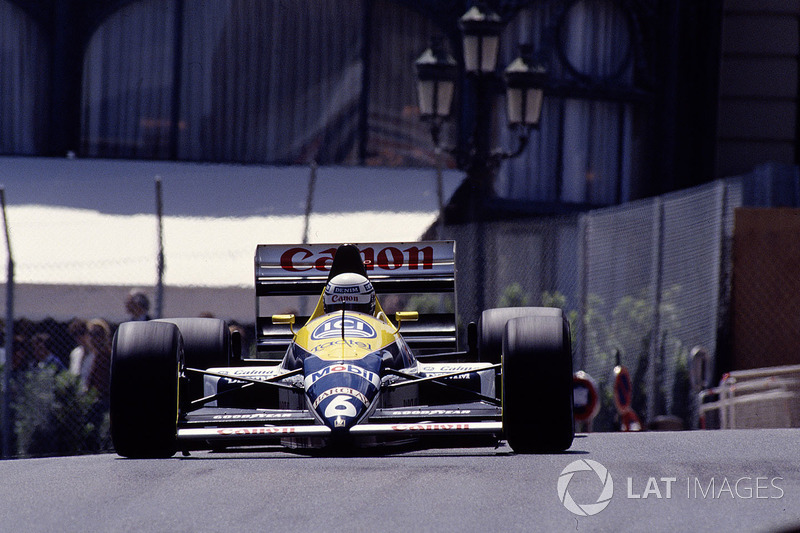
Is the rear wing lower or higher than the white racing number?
higher

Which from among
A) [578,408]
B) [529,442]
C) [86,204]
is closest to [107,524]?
[529,442]

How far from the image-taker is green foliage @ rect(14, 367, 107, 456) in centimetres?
1043

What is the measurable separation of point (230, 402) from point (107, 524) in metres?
2.62

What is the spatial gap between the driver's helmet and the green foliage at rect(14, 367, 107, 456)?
3.31 meters

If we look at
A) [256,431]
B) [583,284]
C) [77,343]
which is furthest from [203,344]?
[583,284]

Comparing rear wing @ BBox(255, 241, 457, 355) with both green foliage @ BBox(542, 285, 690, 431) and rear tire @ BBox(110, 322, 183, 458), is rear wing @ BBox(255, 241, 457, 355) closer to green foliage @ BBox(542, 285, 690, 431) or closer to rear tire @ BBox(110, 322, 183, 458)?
rear tire @ BBox(110, 322, 183, 458)

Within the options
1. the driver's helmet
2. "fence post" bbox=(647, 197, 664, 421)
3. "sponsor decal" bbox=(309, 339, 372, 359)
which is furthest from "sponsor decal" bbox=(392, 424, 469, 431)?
"fence post" bbox=(647, 197, 664, 421)

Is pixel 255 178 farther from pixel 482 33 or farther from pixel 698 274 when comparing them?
pixel 698 274

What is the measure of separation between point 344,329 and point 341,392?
0.78 metres

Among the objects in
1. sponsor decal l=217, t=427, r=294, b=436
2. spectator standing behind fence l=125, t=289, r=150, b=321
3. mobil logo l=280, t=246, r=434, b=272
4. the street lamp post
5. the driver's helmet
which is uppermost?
the street lamp post

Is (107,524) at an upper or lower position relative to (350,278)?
lower

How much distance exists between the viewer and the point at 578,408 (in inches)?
376

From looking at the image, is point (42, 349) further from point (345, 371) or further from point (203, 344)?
point (345, 371)

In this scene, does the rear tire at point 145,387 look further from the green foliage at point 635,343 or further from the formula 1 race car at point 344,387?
the green foliage at point 635,343
